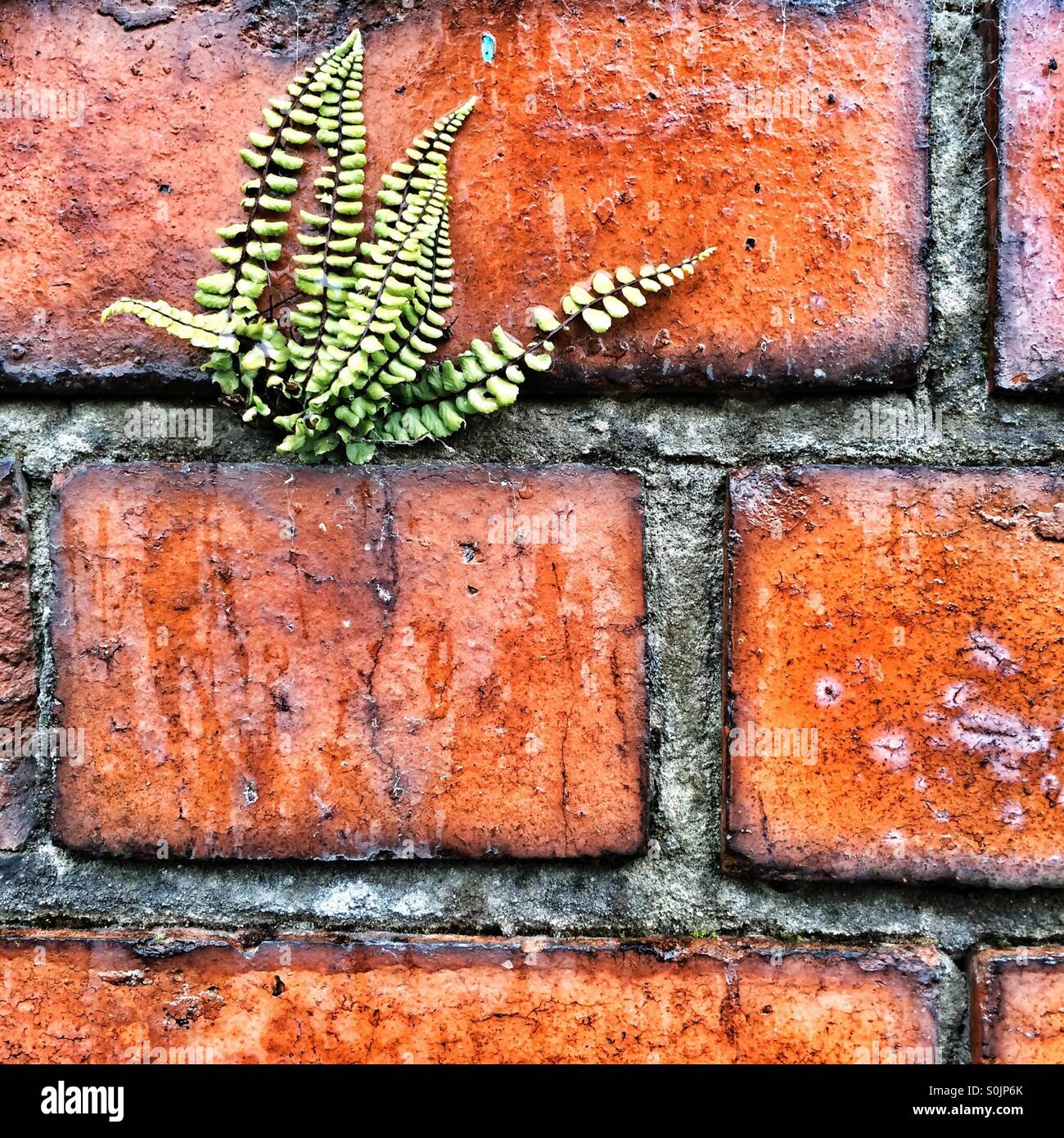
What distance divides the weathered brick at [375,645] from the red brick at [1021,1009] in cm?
25

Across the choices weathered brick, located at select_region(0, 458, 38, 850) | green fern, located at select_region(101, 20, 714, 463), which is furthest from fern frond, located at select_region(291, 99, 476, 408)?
weathered brick, located at select_region(0, 458, 38, 850)

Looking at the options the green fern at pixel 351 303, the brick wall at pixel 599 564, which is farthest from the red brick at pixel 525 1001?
the green fern at pixel 351 303

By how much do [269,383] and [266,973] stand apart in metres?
0.38

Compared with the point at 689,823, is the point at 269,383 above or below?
above

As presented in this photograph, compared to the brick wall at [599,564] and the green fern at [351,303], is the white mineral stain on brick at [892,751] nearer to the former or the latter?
the brick wall at [599,564]

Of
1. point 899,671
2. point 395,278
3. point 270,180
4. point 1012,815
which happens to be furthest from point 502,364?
point 1012,815

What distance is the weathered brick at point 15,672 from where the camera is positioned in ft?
1.91

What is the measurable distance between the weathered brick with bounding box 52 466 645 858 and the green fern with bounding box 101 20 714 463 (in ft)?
0.14

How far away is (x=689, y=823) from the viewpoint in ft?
1.91

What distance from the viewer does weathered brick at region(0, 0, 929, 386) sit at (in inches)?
22.2

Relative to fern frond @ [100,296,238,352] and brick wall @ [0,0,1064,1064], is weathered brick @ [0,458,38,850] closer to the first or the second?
brick wall @ [0,0,1064,1064]

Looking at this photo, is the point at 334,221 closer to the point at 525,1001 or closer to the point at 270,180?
the point at 270,180

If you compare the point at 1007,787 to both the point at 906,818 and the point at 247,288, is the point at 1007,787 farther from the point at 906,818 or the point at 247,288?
the point at 247,288

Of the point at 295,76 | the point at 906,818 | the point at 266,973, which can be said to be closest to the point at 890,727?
the point at 906,818
